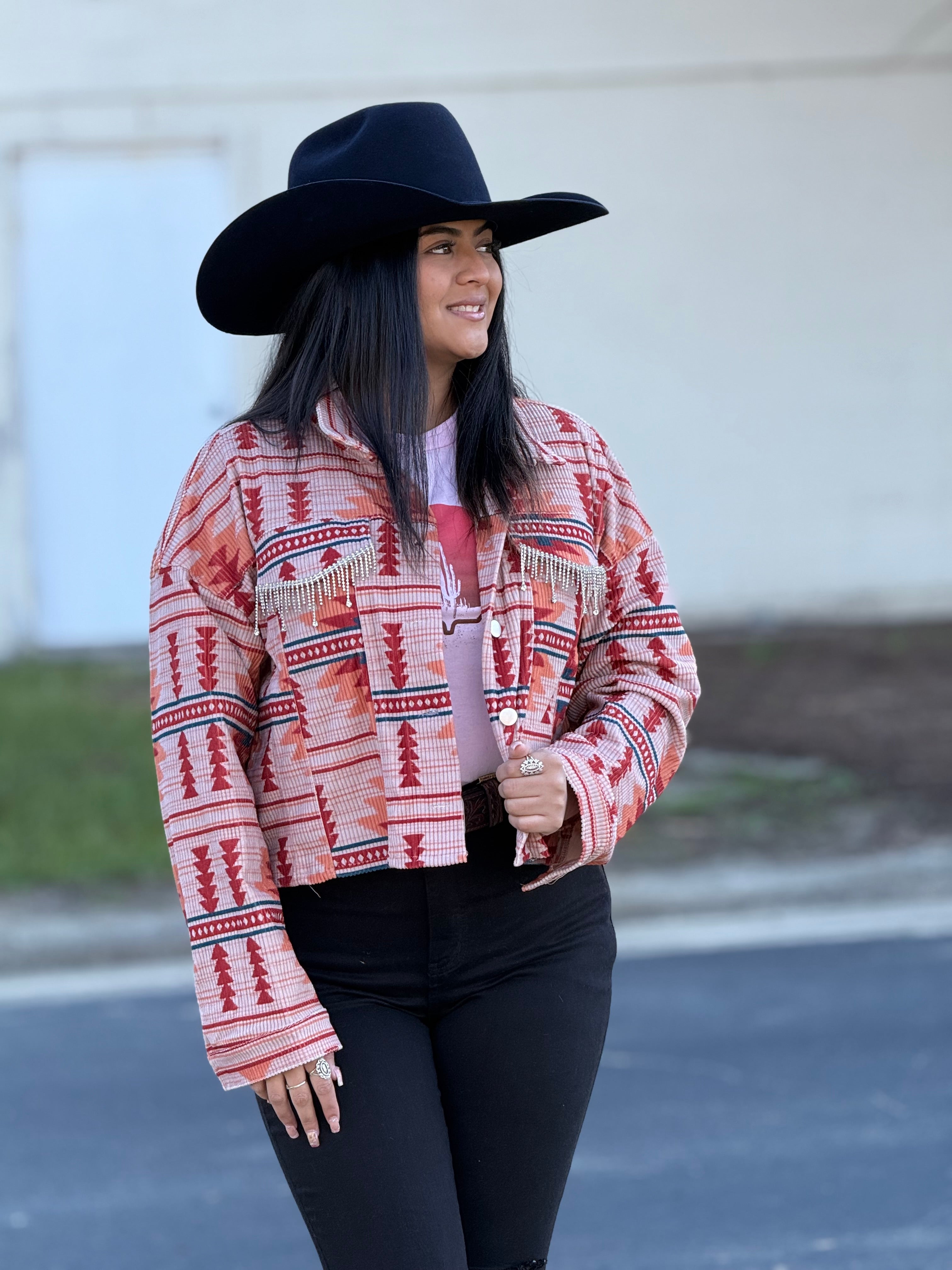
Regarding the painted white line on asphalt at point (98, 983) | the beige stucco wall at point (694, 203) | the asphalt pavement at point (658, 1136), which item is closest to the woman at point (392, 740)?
the asphalt pavement at point (658, 1136)

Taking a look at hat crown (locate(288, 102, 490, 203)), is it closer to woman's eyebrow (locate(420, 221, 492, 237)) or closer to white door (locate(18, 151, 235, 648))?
woman's eyebrow (locate(420, 221, 492, 237))

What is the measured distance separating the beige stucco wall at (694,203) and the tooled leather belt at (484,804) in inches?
331

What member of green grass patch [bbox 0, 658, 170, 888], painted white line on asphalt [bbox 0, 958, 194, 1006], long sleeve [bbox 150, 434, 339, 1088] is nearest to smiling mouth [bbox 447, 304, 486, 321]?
long sleeve [bbox 150, 434, 339, 1088]

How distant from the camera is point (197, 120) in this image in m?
10.5

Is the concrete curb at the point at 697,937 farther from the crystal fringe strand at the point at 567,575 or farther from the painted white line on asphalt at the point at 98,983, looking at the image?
the crystal fringe strand at the point at 567,575

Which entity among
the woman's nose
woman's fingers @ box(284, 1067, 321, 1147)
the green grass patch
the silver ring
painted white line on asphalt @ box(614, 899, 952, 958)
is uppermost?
the woman's nose

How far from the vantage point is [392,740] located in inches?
80.0

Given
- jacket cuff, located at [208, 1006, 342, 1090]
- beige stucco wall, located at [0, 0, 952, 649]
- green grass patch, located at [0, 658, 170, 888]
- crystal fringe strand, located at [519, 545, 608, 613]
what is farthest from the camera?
beige stucco wall, located at [0, 0, 952, 649]

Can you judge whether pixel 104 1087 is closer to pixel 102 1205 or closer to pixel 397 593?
pixel 102 1205

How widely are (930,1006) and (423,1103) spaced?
341cm

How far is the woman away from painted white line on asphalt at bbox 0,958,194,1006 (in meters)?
3.45

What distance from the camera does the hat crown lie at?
2133mm

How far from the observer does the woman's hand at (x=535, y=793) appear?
2.02 m

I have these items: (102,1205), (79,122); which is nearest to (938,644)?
(79,122)
